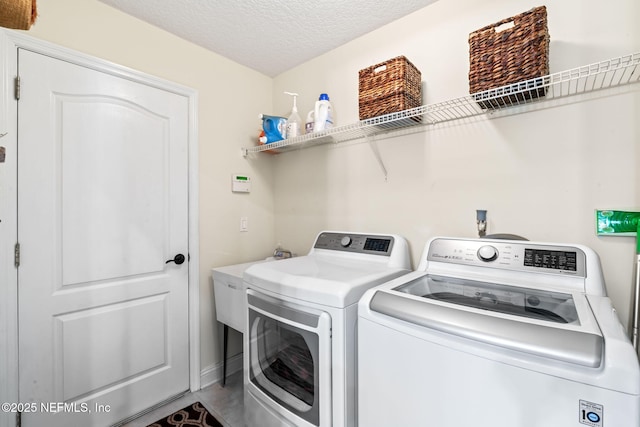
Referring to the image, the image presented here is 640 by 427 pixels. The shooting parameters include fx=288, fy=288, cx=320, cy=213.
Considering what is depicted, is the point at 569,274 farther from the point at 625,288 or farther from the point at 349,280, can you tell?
the point at 349,280

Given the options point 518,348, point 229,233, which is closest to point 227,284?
point 229,233

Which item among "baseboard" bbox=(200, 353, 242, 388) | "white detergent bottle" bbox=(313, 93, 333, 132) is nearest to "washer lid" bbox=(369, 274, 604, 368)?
"white detergent bottle" bbox=(313, 93, 333, 132)

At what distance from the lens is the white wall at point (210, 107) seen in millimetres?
1630

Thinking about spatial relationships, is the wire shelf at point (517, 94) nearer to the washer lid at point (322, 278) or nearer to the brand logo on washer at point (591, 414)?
the washer lid at point (322, 278)

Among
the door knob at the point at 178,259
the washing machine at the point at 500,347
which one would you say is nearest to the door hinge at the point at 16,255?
the door knob at the point at 178,259

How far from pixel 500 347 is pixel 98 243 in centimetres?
201

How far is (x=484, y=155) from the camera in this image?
1499mm

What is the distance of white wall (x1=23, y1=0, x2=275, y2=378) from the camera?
1630mm

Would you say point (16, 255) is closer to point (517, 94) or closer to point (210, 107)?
point (210, 107)

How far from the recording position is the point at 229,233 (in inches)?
90.7

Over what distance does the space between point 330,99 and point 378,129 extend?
574 mm

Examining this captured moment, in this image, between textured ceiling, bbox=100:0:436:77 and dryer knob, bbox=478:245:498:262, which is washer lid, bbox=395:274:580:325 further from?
textured ceiling, bbox=100:0:436:77

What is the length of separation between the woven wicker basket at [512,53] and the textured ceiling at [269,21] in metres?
0.63

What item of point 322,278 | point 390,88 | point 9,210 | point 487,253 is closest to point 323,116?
point 390,88
